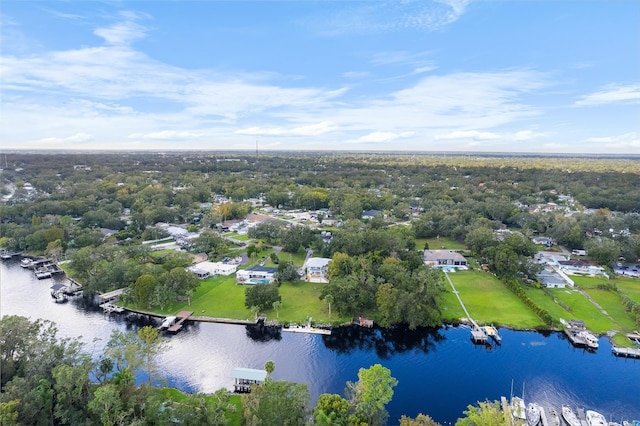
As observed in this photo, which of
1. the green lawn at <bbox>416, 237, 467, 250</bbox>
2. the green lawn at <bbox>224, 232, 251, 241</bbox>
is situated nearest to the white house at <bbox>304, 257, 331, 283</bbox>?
the green lawn at <bbox>416, 237, 467, 250</bbox>

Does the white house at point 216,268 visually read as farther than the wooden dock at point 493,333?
Yes

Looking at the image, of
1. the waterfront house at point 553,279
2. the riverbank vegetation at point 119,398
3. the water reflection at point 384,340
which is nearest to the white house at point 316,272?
the water reflection at point 384,340

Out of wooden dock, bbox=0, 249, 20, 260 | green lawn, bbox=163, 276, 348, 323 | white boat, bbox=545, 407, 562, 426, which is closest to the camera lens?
white boat, bbox=545, 407, 562, 426

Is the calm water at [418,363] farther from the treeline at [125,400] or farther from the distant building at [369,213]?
the distant building at [369,213]

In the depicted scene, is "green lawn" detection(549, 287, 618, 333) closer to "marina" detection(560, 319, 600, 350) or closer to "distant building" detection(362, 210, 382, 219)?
"marina" detection(560, 319, 600, 350)

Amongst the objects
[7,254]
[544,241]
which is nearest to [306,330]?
[544,241]
